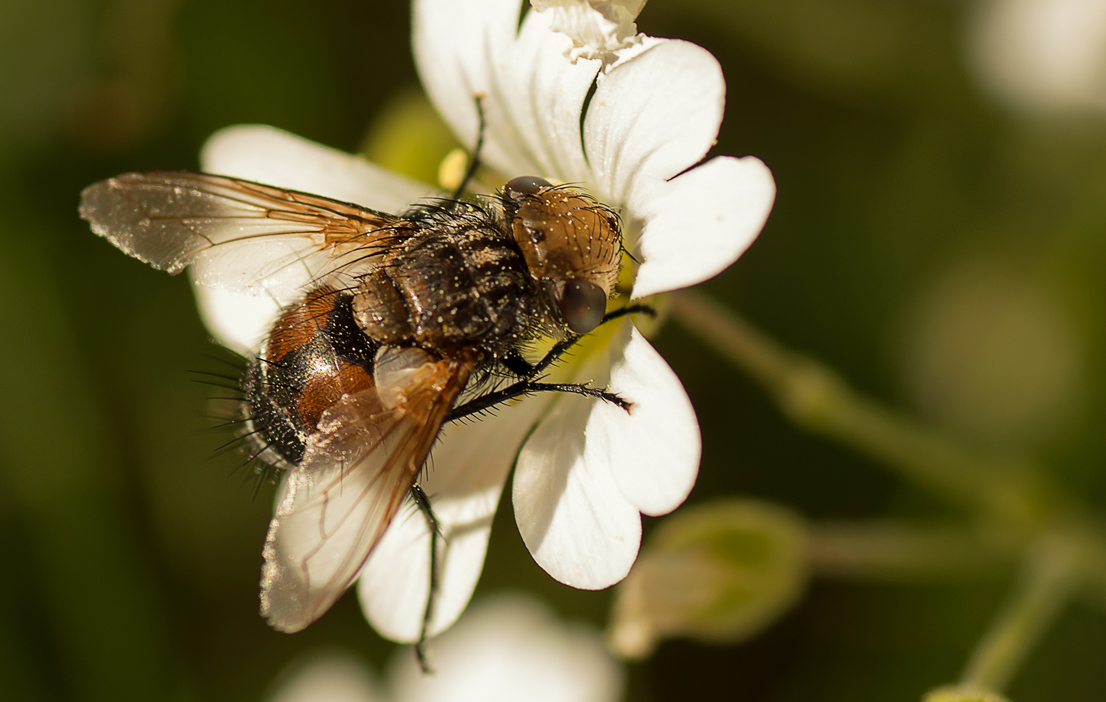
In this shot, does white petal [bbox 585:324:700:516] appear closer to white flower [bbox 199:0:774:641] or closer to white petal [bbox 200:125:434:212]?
white flower [bbox 199:0:774:641]

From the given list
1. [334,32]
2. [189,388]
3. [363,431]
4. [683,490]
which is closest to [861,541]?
[683,490]

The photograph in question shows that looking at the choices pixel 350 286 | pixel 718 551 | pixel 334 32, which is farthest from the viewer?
pixel 334 32

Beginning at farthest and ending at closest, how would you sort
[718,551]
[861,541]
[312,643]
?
[312,643] < [861,541] < [718,551]

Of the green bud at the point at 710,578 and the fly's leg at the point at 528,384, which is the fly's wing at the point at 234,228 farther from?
the green bud at the point at 710,578

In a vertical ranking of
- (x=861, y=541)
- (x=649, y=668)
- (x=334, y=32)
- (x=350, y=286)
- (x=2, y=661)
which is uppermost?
(x=350, y=286)

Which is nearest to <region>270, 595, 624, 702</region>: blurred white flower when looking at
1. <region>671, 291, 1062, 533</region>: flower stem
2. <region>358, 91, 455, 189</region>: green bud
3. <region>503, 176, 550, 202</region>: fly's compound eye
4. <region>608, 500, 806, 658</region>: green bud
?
<region>608, 500, 806, 658</region>: green bud

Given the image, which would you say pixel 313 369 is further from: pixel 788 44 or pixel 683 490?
pixel 788 44

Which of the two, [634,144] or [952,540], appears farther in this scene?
[952,540]
